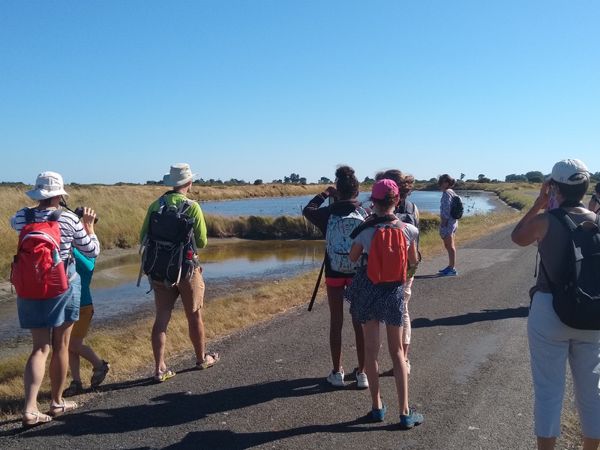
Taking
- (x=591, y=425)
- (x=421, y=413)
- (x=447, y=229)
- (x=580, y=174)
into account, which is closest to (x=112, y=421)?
(x=421, y=413)

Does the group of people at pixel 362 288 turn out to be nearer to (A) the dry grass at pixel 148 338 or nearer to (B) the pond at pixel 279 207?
(A) the dry grass at pixel 148 338

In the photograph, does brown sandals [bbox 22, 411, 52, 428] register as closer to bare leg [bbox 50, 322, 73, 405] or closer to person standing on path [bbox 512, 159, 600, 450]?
bare leg [bbox 50, 322, 73, 405]

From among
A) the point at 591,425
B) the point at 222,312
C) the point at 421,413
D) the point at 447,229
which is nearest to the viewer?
the point at 591,425

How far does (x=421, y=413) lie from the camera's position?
4.70m

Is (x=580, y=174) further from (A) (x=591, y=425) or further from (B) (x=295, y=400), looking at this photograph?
(B) (x=295, y=400)

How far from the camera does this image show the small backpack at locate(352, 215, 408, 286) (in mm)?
4332

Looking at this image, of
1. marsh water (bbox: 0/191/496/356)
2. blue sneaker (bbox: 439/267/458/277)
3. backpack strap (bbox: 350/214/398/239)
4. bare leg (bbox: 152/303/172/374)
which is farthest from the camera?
marsh water (bbox: 0/191/496/356)

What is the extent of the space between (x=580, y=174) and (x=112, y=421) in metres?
3.82

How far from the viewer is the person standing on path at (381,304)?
438 cm

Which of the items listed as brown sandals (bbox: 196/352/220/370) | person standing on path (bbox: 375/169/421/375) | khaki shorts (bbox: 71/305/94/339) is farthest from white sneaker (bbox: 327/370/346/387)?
khaki shorts (bbox: 71/305/94/339)

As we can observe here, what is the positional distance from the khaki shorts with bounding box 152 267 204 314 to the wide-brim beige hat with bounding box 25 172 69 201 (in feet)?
4.25

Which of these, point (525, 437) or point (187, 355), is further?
point (187, 355)

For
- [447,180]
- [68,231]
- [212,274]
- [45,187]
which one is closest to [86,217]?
[68,231]

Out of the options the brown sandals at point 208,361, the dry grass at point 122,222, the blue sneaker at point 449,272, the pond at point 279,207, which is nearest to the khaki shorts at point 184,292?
the brown sandals at point 208,361
